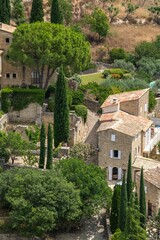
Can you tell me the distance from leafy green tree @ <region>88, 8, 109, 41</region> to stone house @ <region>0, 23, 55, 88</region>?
104 feet

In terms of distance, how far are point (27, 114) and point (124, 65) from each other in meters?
25.3

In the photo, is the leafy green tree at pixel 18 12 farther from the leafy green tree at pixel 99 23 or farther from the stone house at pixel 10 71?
the stone house at pixel 10 71

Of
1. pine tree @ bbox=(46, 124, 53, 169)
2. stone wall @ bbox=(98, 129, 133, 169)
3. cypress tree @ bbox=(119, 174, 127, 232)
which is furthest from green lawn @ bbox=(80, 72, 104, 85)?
cypress tree @ bbox=(119, 174, 127, 232)

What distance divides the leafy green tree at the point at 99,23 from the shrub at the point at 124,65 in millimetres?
10933

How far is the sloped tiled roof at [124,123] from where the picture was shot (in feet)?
184

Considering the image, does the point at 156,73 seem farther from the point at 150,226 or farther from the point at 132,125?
the point at 150,226

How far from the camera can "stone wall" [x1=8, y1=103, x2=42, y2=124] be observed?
63.0 meters

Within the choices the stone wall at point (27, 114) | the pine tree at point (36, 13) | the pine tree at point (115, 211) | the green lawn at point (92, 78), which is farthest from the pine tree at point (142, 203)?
the pine tree at point (36, 13)

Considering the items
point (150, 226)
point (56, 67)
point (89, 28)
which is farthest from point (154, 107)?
point (89, 28)

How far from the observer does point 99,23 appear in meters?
97.1

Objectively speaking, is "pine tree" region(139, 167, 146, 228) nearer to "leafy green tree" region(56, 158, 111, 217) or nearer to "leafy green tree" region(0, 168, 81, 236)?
"leafy green tree" region(56, 158, 111, 217)

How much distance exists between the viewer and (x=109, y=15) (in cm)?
10531

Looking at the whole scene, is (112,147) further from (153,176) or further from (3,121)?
(3,121)

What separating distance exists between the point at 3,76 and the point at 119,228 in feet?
81.7
